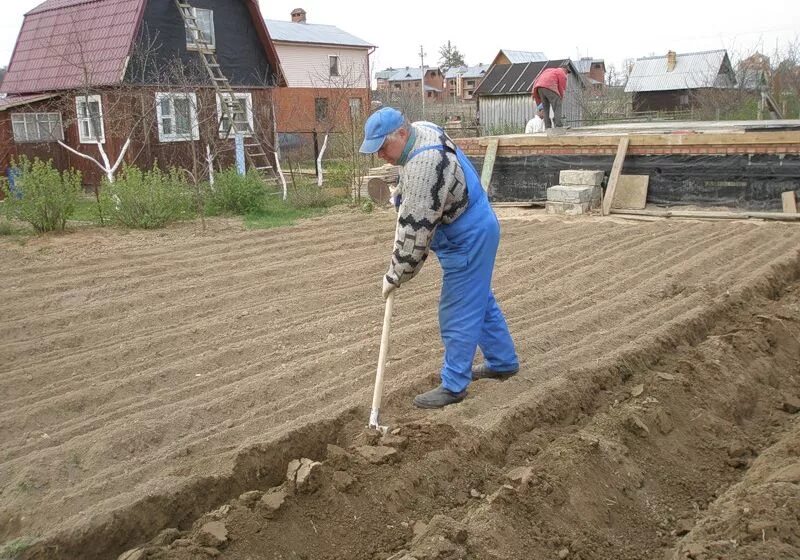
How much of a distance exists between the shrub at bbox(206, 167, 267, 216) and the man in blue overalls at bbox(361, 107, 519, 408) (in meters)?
Answer: 8.85

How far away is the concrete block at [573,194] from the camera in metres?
11.9

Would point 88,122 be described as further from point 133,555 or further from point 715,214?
point 133,555

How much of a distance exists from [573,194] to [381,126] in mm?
8116

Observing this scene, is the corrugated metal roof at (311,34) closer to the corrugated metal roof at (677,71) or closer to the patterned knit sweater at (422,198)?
the corrugated metal roof at (677,71)

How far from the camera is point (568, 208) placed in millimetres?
12016

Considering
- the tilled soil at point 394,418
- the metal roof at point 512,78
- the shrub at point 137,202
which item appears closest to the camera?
the tilled soil at point 394,418

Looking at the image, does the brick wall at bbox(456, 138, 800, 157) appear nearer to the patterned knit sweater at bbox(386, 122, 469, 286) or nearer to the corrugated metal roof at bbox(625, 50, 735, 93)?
the patterned knit sweater at bbox(386, 122, 469, 286)

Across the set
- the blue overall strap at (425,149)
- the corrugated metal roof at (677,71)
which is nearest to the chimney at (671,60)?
the corrugated metal roof at (677,71)

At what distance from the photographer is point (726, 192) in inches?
442

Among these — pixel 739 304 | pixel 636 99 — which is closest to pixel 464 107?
pixel 636 99

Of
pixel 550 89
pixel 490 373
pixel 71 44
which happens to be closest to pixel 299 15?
pixel 71 44

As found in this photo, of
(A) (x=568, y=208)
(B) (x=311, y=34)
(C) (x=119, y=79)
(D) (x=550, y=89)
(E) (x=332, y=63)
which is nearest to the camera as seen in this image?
(A) (x=568, y=208)

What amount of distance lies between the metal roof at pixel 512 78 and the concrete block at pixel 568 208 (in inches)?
948

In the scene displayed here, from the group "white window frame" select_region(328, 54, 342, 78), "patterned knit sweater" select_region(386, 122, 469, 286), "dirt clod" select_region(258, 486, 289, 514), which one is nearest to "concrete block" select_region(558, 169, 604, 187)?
"patterned knit sweater" select_region(386, 122, 469, 286)
